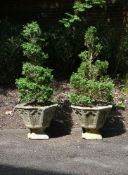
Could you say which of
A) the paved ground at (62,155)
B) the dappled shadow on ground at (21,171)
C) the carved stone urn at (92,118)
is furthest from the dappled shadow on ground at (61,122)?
the dappled shadow on ground at (21,171)

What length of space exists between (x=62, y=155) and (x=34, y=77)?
165 cm

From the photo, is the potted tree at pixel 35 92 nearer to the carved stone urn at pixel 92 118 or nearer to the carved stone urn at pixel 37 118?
the carved stone urn at pixel 37 118

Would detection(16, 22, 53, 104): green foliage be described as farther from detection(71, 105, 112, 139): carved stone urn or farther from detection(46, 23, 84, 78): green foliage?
detection(46, 23, 84, 78): green foliage

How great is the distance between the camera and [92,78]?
10.1 m

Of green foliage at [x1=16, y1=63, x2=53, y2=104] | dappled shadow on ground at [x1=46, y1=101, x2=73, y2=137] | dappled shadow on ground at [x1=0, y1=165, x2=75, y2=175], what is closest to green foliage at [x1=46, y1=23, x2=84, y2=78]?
dappled shadow on ground at [x1=46, y1=101, x2=73, y2=137]

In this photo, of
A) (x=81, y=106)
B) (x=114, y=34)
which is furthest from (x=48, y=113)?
(x=114, y=34)

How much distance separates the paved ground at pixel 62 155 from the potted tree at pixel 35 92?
0.29 meters

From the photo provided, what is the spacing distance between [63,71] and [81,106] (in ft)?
8.87

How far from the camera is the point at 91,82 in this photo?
32.1ft

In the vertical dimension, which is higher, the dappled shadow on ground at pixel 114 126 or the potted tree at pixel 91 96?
the potted tree at pixel 91 96

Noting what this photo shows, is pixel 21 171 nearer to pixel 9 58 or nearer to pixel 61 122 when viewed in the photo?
pixel 61 122

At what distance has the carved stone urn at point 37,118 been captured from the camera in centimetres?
956

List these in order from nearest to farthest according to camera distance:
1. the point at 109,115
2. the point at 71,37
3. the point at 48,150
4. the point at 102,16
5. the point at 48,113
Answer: the point at 48,150 → the point at 48,113 → the point at 109,115 → the point at 71,37 → the point at 102,16

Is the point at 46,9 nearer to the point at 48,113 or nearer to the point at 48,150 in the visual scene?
the point at 48,113
